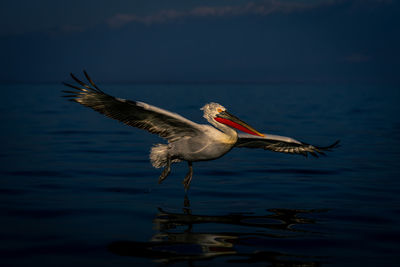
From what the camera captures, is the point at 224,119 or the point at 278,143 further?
the point at 278,143

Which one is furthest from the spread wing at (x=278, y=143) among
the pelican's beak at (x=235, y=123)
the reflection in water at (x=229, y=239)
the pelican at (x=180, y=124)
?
the reflection in water at (x=229, y=239)

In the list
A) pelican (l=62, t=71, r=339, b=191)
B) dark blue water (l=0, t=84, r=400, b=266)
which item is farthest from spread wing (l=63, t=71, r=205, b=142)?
dark blue water (l=0, t=84, r=400, b=266)

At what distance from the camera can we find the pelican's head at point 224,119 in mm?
8492

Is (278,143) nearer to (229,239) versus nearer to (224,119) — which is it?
(224,119)

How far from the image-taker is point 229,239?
655 cm

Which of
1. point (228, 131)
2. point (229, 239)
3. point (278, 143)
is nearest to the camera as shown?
point (229, 239)

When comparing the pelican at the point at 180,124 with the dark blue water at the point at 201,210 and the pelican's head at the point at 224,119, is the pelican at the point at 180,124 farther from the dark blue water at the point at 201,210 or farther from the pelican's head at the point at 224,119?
the dark blue water at the point at 201,210

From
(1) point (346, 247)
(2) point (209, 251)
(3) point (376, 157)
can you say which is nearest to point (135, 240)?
(2) point (209, 251)

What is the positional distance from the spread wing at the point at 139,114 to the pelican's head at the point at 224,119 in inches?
13.5

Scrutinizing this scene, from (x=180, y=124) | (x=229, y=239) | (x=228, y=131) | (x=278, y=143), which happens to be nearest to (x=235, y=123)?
(x=228, y=131)

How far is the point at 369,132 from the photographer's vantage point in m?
22.0

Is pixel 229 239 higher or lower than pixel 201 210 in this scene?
lower

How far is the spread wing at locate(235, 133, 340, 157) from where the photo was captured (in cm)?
927

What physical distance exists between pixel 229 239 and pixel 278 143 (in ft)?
12.2
